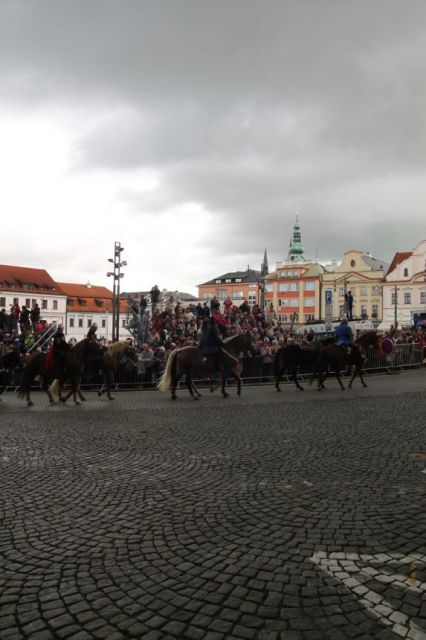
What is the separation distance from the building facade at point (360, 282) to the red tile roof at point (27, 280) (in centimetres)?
5266

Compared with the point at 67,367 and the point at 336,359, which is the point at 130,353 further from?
the point at 336,359

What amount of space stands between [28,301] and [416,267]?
66.2 meters

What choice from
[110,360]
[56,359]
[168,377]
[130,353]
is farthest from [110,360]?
[168,377]

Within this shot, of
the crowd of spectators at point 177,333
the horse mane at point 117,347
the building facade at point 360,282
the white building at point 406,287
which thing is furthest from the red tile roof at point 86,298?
the horse mane at point 117,347

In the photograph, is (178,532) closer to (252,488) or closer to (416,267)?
(252,488)

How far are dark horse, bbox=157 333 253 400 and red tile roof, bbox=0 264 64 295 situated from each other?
7335cm

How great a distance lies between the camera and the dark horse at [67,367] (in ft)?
45.9

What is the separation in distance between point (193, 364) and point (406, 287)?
244ft

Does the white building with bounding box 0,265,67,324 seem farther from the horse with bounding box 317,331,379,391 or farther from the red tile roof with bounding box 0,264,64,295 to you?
the horse with bounding box 317,331,379,391

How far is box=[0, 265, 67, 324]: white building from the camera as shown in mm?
80775

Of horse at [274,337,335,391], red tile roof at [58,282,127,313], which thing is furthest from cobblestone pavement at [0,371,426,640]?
red tile roof at [58,282,127,313]

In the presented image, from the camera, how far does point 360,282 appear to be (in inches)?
3588

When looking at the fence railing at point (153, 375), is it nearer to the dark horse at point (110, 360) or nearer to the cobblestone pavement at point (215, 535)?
the dark horse at point (110, 360)

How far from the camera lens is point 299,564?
3609mm
